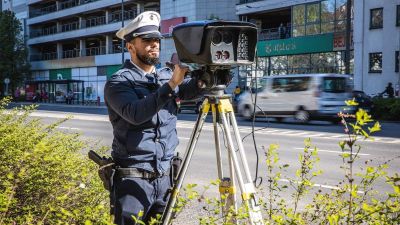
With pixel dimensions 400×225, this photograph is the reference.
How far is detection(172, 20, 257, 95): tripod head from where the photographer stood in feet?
8.07

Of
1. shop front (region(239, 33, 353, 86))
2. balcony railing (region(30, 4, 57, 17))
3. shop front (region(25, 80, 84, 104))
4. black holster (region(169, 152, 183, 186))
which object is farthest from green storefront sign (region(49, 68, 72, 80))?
black holster (region(169, 152, 183, 186))

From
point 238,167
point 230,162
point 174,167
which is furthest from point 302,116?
point 238,167

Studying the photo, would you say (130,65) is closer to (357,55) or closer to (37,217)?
(37,217)

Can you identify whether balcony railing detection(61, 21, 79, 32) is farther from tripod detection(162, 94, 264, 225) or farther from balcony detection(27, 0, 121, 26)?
tripod detection(162, 94, 264, 225)

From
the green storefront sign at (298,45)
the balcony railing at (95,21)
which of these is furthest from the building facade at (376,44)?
the balcony railing at (95,21)

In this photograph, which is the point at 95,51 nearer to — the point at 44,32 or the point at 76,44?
the point at 76,44

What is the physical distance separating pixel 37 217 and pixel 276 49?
110 feet

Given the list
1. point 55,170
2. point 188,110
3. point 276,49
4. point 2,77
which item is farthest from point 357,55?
point 2,77

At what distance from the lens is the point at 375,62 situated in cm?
3089

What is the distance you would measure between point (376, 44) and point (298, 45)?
5.20m

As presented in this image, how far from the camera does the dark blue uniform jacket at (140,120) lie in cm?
261

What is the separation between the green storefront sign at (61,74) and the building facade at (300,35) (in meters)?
28.3

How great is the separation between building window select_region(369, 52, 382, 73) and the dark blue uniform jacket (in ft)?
97.1

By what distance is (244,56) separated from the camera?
2.67 m
